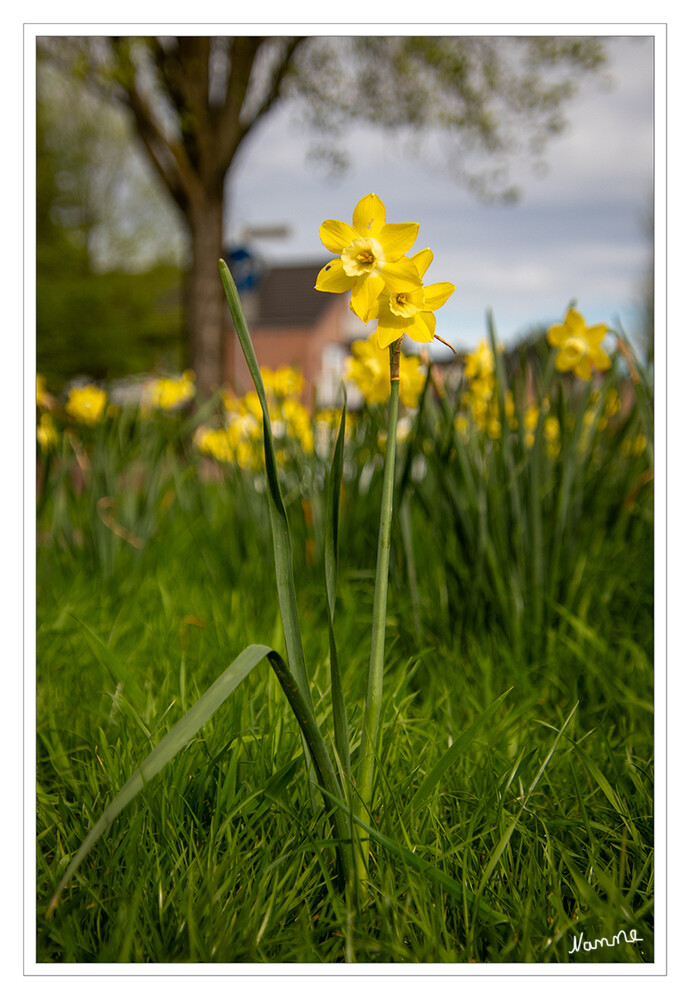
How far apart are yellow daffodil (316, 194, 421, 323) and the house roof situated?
20.6 meters

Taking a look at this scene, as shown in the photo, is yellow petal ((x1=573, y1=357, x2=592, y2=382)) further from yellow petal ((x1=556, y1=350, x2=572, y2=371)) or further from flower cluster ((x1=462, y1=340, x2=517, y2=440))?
flower cluster ((x1=462, y1=340, x2=517, y2=440))

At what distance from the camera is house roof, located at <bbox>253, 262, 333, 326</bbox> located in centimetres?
2188

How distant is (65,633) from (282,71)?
197 inches

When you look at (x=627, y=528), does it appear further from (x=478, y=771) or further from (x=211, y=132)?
(x=211, y=132)

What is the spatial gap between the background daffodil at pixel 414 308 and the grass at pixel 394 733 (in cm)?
31

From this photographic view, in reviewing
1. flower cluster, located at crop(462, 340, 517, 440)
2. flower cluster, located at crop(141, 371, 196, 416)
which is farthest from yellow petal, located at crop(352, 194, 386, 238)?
flower cluster, located at crop(141, 371, 196, 416)

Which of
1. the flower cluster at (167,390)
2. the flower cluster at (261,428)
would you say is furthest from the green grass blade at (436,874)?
→ the flower cluster at (167,390)

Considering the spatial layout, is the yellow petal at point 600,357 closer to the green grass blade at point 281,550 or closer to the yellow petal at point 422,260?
the yellow petal at point 422,260

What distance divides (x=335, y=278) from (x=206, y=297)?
4.74m

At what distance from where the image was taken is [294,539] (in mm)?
1860

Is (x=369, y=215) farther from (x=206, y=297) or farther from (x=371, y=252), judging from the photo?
(x=206, y=297)

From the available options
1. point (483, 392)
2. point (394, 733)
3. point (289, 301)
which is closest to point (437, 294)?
point (394, 733)

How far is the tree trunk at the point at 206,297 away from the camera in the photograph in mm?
4844

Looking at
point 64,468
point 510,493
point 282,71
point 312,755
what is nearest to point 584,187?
point 510,493
